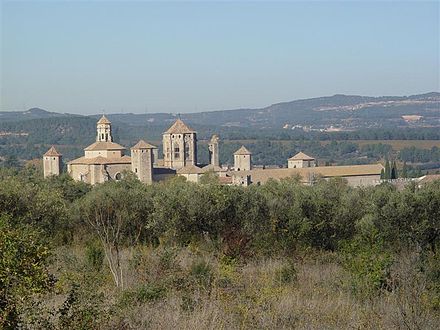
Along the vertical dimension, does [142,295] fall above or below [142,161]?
A: above

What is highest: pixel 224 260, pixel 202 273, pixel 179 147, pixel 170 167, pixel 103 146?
pixel 202 273

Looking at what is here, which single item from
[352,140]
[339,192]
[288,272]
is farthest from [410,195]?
[352,140]

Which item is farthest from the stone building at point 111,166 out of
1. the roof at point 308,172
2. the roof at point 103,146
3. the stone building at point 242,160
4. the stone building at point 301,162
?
the stone building at point 301,162

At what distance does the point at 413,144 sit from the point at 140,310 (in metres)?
149

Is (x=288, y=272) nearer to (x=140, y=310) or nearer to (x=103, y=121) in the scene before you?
(x=140, y=310)

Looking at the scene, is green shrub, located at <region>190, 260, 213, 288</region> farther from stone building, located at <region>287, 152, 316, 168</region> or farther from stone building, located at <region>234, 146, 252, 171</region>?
stone building, located at <region>287, 152, 316, 168</region>

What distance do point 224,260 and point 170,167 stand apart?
69.4m

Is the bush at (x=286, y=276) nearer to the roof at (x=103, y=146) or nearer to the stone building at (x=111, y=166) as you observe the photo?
the stone building at (x=111, y=166)

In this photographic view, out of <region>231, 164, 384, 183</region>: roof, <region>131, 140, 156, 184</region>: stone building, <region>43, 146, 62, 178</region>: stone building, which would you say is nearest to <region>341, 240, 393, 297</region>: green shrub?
<region>131, 140, 156, 184</region>: stone building

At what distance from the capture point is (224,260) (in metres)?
13.9

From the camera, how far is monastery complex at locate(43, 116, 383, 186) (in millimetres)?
70250

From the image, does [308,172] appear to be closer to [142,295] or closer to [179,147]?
[179,147]

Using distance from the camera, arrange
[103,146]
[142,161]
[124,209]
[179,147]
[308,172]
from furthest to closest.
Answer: [179,147] → [308,172] → [103,146] → [142,161] → [124,209]

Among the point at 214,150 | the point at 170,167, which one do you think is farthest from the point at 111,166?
the point at 214,150
